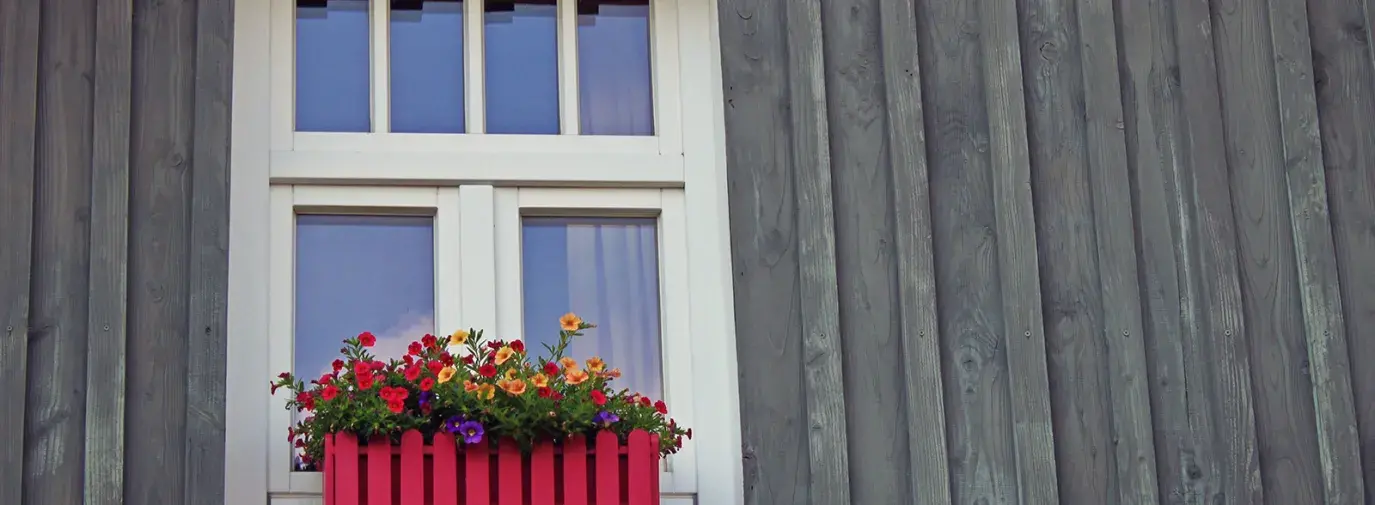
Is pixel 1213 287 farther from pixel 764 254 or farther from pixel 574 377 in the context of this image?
pixel 574 377

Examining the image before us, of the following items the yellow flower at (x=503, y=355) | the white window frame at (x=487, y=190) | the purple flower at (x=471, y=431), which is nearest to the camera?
the purple flower at (x=471, y=431)

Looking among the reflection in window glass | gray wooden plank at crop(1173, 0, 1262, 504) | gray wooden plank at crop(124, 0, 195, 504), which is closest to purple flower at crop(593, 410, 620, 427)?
the reflection in window glass

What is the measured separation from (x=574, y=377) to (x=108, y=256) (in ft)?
2.93

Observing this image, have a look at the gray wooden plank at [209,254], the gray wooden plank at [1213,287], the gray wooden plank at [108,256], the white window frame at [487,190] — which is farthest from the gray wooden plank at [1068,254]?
the gray wooden plank at [108,256]

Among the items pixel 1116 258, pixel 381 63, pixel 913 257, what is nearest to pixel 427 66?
pixel 381 63

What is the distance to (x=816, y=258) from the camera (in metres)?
3.79

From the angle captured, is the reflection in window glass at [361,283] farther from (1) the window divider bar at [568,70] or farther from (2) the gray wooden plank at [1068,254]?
(2) the gray wooden plank at [1068,254]

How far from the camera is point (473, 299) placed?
3900 millimetres

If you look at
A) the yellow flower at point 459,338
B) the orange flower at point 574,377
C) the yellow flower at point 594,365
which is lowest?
the orange flower at point 574,377

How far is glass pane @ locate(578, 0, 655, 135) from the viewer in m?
4.09

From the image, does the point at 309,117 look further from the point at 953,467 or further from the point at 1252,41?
the point at 1252,41

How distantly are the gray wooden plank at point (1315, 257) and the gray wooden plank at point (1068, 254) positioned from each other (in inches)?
16.3

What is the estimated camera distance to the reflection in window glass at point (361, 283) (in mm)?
3928

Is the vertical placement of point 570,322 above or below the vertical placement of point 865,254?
below
